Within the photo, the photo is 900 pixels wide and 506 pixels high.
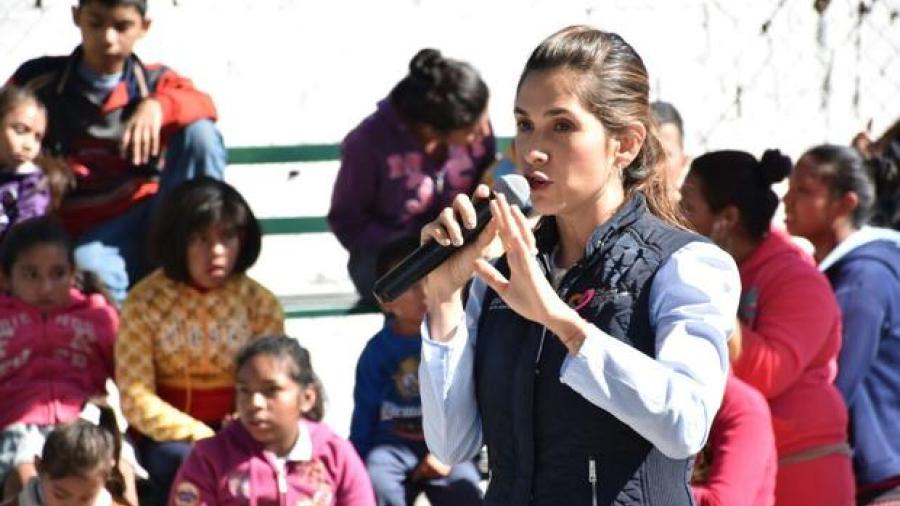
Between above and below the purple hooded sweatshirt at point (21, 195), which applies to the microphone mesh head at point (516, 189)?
above

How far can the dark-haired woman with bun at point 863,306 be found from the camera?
217 inches

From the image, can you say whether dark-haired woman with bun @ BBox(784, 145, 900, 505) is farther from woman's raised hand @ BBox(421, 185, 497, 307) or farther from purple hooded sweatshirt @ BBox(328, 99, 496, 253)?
woman's raised hand @ BBox(421, 185, 497, 307)

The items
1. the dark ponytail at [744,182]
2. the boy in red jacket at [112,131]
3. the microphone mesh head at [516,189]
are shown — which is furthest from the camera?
the boy in red jacket at [112,131]

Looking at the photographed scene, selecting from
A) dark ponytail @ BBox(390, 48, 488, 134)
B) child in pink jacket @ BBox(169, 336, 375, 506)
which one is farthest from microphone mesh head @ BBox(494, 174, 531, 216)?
dark ponytail @ BBox(390, 48, 488, 134)

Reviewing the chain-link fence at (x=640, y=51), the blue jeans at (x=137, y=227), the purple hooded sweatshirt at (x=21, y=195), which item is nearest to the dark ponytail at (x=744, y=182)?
the blue jeans at (x=137, y=227)

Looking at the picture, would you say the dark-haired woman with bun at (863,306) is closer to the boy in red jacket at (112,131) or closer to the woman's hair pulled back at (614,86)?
the boy in red jacket at (112,131)

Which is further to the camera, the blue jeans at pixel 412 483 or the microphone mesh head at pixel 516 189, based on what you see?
the blue jeans at pixel 412 483

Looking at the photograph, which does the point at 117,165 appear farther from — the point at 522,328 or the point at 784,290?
the point at 522,328

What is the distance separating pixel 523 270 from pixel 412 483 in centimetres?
290

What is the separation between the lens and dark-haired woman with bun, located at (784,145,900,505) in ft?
18.1

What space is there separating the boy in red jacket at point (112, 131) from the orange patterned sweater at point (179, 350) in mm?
417

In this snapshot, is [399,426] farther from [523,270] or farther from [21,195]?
[523,270]

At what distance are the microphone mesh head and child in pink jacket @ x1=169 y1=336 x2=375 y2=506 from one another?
7.19 feet

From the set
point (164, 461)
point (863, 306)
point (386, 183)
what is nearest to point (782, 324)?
point (863, 306)
